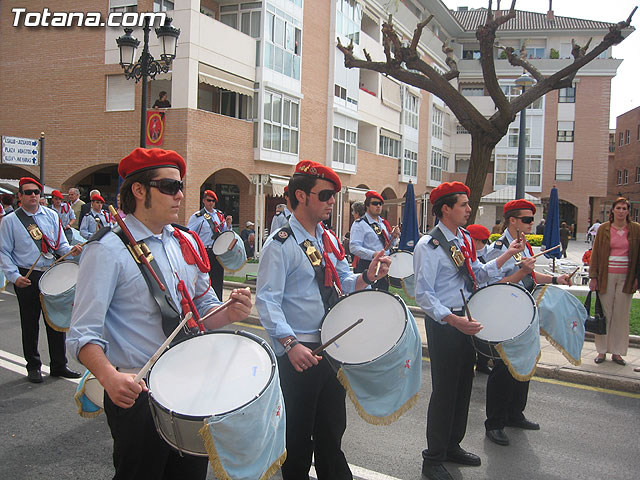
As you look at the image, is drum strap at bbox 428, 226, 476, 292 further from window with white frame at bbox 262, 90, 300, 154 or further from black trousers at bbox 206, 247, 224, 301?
window with white frame at bbox 262, 90, 300, 154

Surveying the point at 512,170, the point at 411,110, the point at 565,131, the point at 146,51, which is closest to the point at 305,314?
the point at 146,51

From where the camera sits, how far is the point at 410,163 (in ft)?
127

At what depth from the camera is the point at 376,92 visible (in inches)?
1304

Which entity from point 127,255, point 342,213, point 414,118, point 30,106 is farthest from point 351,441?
point 414,118

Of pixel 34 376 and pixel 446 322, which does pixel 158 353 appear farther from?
pixel 34 376

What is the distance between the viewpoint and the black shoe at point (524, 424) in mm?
5066

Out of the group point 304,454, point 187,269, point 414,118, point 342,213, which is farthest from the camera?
point 414,118

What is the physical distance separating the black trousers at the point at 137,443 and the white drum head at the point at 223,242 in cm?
725

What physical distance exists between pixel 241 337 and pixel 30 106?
22.7 meters

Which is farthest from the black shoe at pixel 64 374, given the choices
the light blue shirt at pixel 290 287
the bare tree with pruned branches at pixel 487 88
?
the bare tree with pruned branches at pixel 487 88

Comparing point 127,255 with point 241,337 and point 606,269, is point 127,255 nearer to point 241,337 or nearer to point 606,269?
point 241,337

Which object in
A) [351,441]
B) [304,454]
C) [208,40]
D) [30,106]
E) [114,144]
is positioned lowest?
[351,441]

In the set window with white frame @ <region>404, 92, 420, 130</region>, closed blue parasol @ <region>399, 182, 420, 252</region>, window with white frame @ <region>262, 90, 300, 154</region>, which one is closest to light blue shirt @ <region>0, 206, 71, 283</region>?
closed blue parasol @ <region>399, 182, 420, 252</region>

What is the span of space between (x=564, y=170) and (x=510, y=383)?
4703 cm
